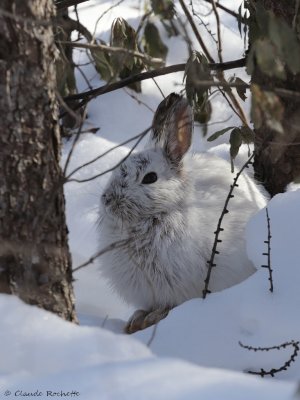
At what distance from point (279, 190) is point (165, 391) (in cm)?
200

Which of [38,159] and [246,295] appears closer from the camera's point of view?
[38,159]

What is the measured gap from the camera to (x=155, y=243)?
128 inches

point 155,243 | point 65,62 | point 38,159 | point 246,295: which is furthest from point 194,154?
point 38,159

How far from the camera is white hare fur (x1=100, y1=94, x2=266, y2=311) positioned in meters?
3.21

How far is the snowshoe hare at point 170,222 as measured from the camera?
321 cm

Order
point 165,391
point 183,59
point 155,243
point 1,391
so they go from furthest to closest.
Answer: point 183,59, point 155,243, point 1,391, point 165,391

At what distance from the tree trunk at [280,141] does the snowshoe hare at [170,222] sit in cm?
17

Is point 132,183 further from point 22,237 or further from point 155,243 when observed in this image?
point 22,237

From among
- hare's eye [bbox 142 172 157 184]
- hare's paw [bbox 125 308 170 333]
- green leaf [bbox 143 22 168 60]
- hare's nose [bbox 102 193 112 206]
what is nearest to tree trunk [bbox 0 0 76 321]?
hare's paw [bbox 125 308 170 333]

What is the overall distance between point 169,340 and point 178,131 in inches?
43.0

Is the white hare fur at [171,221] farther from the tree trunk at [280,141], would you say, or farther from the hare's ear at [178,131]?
the tree trunk at [280,141]

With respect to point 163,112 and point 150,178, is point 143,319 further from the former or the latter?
point 163,112

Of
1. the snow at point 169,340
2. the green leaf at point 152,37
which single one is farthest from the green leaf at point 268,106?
the green leaf at point 152,37

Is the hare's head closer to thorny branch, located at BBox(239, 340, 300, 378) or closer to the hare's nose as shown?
the hare's nose
